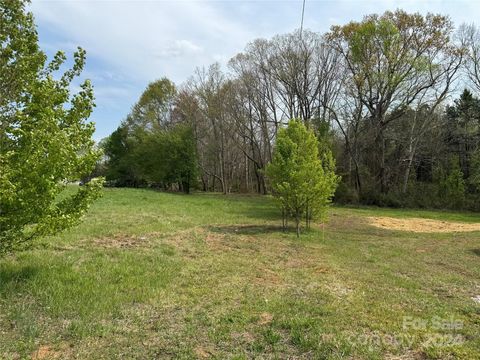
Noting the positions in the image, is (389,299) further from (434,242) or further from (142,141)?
(142,141)

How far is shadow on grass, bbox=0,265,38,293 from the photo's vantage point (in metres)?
5.66

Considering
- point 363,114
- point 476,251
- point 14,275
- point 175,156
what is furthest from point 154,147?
point 14,275

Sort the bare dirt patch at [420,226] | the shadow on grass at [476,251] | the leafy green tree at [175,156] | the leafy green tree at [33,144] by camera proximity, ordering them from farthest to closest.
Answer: the leafy green tree at [175,156], the bare dirt patch at [420,226], the shadow on grass at [476,251], the leafy green tree at [33,144]

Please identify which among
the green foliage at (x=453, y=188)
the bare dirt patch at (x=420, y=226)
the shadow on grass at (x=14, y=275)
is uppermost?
the green foliage at (x=453, y=188)

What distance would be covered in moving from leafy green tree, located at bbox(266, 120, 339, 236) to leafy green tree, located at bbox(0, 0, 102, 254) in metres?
8.47

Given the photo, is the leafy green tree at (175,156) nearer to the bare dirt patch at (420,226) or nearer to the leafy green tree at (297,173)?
the bare dirt patch at (420,226)

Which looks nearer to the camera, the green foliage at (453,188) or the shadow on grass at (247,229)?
the shadow on grass at (247,229)

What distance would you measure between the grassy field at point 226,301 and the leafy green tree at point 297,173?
9.59 ft

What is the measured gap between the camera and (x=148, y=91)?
48.5m

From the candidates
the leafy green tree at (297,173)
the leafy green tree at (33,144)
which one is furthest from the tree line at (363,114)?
the leafy green tree at (33,144)

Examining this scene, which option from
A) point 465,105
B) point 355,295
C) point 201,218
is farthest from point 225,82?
point 355,295

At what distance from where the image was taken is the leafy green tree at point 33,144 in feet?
Result: 17.0

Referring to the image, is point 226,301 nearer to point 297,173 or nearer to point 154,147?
point 297,173

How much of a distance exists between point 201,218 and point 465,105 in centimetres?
3210
